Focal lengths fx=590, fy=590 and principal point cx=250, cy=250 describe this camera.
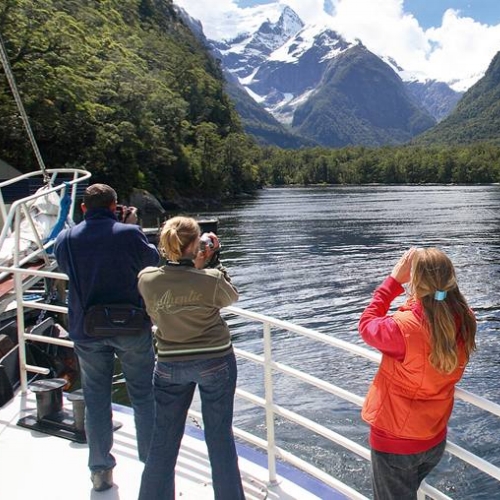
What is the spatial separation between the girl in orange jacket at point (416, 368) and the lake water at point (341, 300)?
16.8 feet

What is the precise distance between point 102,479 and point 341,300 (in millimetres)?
16068

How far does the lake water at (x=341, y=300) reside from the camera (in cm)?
857

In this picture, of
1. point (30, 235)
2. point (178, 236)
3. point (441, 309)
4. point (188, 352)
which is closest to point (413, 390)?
point (441, 309)

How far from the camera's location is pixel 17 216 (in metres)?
7.14

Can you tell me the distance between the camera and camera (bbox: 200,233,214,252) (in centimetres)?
317

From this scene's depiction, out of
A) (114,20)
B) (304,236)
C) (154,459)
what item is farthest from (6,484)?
(114,20)

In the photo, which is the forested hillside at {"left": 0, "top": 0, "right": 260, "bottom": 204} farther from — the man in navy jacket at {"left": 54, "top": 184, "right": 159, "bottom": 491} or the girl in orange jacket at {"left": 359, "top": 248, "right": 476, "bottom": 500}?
the girl in orange jacket at {"left": 359, "top": 248, "right": 476, "bottom": 500}

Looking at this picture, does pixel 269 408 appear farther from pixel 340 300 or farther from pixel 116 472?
pixel 340 300

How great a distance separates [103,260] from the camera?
3.50 metres

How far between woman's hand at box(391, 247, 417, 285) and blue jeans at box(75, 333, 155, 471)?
1621 mm

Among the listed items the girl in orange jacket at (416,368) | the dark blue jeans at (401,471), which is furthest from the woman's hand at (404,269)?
the dark blue jeans at (401,471)

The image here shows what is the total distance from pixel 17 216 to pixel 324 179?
6450 inches

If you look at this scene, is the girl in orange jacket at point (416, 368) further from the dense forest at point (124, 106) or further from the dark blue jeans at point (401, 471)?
the dense forest at point (124, 106)

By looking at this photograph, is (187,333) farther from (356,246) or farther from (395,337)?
(356,246)
